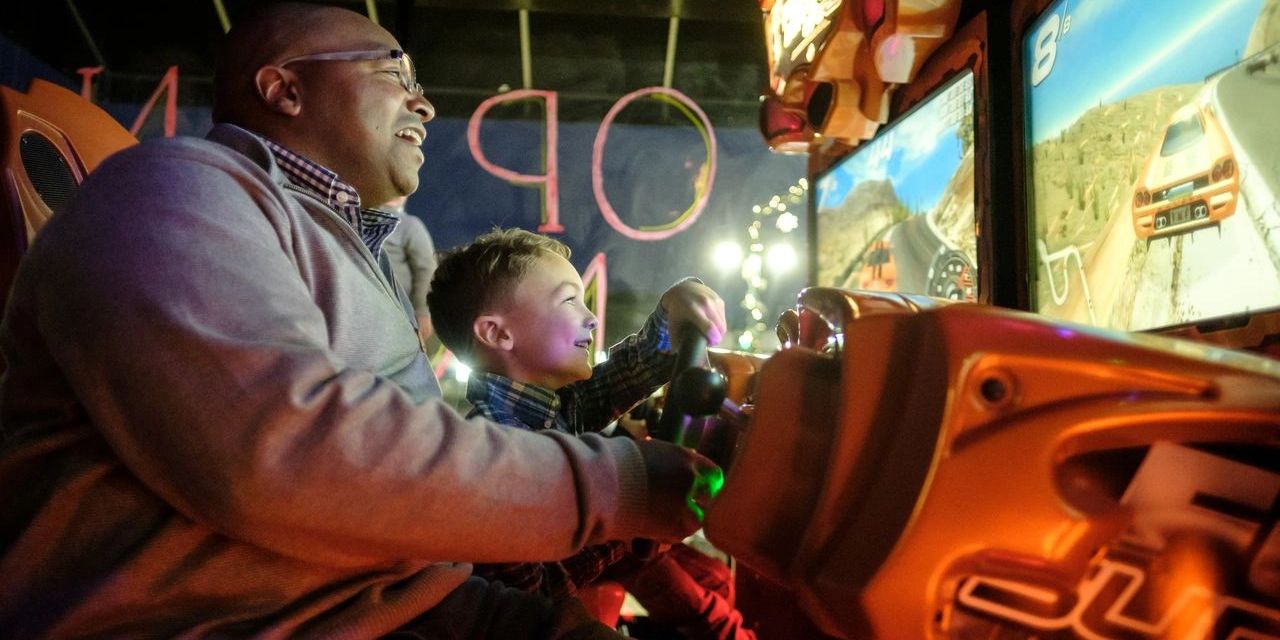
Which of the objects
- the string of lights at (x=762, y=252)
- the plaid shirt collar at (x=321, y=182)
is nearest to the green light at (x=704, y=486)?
the plaid shirt collar at (x=321, y=182)

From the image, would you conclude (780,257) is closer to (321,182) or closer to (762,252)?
(762,252)

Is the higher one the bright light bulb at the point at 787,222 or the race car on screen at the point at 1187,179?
the bright light bulb at the point at 787,222

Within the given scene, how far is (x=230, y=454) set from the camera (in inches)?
27.8

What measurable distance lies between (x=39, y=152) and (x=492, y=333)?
0.93 metres

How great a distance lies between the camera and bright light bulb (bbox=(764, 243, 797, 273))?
5633 millimetres

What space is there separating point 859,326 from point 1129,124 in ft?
3.36

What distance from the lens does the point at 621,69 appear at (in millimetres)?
5559

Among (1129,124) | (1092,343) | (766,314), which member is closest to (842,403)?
(1092,343)

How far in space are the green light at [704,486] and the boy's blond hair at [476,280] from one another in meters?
1.09

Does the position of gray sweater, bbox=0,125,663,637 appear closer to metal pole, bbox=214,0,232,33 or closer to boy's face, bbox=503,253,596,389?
boy's face, bbox=503,253,596,389

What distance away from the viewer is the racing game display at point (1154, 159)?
1.14 m

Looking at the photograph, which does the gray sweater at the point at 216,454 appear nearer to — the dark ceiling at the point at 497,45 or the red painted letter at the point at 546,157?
the red painted letter at the point at 546,157

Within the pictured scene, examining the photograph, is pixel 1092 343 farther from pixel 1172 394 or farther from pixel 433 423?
pixel 433 423

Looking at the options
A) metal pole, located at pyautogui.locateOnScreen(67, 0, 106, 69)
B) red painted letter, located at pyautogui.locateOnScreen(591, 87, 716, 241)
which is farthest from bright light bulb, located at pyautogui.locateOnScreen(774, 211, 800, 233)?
metal pole, located at pyautogui.locateOnScreen(67, 0, 106, 69)
